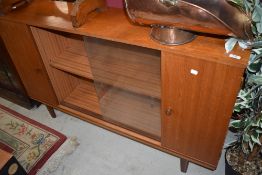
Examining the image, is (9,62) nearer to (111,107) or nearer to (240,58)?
(111,107)

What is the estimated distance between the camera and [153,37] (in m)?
0.96

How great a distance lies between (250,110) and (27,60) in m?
1.20

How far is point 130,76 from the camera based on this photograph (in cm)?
123

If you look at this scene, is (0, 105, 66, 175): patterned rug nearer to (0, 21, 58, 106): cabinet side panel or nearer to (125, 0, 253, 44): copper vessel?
(0, 21, 58, 106): cabinet side panel

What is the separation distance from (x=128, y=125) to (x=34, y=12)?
2.54ft

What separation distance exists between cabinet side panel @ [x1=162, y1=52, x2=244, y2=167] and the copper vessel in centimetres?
11

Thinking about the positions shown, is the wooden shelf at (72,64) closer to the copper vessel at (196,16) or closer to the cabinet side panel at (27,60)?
the cabinet side panel at (27,60)

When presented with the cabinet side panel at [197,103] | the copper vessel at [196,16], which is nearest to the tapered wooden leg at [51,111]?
the cabinet side panel at [197,103]

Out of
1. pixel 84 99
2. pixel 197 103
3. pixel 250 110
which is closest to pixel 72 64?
pixel 84 99

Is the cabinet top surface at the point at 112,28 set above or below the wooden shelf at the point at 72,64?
above

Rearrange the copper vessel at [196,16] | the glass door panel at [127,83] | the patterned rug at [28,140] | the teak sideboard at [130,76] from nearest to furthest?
the copper vessel at [196,16] < the teak sideboard at [130,76] < the glass door panel at [127,83] < the patterned rug at [28,140]

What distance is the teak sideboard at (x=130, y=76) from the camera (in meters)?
0.90

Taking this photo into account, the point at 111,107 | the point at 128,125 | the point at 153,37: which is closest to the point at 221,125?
the point at 153,37

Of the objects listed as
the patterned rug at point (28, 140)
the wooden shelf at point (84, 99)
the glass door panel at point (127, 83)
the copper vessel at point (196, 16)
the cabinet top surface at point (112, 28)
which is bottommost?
the patterned rug at point (28, 140)
